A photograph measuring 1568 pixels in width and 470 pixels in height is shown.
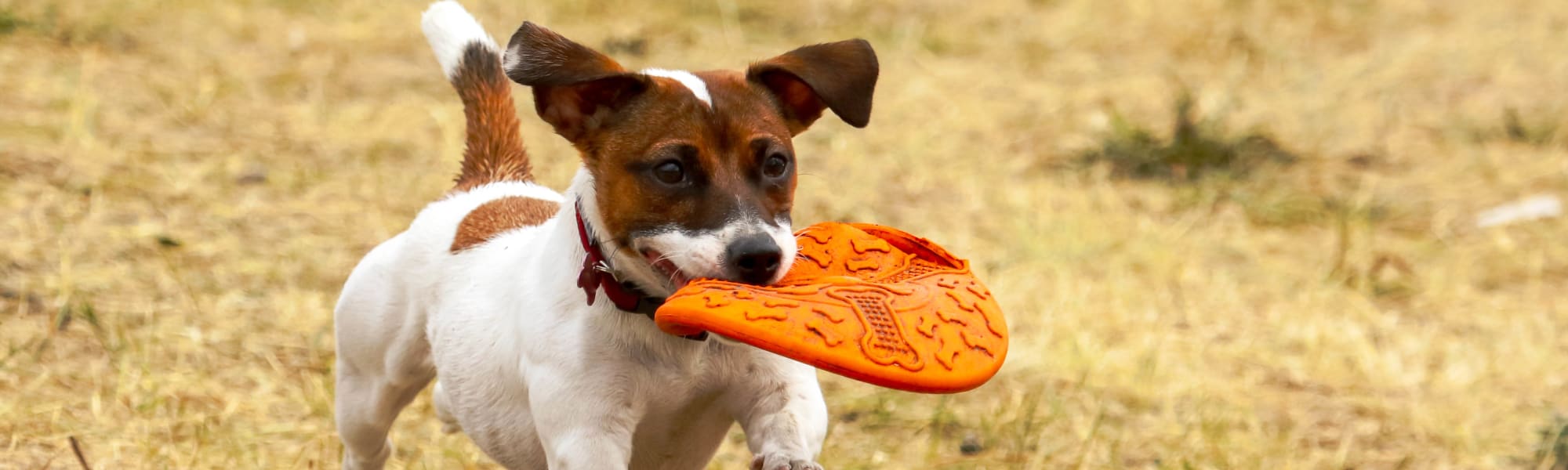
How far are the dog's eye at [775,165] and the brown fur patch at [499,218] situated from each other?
1022mm

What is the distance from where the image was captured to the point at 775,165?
371 centimetres

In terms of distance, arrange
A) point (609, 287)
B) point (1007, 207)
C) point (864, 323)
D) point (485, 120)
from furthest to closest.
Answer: point (1007, 207), point (485, 120), point (609, 287), point (864, 323)

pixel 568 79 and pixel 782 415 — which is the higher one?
pixel 568 79

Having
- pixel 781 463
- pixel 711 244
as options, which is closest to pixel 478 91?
pixel 711 244

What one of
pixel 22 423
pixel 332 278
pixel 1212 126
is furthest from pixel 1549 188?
pixel 22 423

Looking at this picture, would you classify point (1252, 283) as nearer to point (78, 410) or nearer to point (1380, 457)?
point (1380, 457)

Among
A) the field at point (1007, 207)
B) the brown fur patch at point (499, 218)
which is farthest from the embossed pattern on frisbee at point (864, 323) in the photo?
the field at point (1007, 207)

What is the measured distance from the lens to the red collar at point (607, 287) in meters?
3.62

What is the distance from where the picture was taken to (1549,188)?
9.10 m

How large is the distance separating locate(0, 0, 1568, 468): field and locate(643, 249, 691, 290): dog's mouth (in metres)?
1.89

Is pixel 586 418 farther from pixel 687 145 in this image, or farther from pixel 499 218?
pixel 499 218

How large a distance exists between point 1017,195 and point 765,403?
16.8 ft

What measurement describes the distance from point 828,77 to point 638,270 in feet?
2.15

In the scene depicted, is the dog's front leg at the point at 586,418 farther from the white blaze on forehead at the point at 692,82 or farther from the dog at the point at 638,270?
the white blaze on forehead at the point at 692,82
